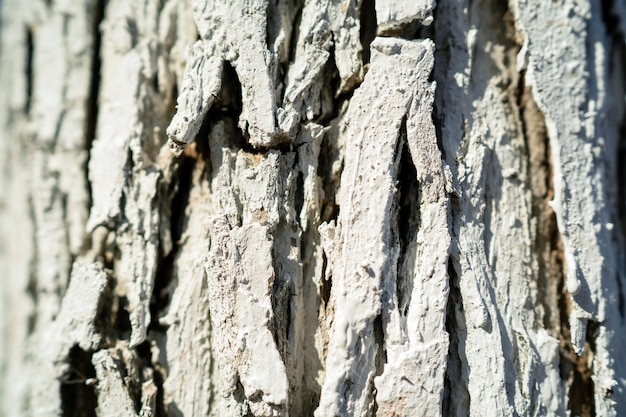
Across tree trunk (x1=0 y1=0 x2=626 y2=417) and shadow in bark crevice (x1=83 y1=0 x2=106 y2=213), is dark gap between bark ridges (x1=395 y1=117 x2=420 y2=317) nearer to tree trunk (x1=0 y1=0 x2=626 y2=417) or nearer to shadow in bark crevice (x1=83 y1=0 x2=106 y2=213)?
tree trunk (x1=0 y1=0 x2=626 y2=417)

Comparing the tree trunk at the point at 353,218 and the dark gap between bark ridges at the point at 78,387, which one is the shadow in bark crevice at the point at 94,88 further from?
the dark gap between bark ridges at the point at 78,387

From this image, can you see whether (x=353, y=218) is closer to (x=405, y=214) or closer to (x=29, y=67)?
(x=405, y=214)

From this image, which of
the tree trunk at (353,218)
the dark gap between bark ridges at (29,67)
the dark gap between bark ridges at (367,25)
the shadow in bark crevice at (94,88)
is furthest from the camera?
the dark gap between bark ridges at (29,67)

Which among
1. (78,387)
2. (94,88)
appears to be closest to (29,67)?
(94,88)

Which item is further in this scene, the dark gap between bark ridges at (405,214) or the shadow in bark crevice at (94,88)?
the shadow in bark crevice at (94,88)

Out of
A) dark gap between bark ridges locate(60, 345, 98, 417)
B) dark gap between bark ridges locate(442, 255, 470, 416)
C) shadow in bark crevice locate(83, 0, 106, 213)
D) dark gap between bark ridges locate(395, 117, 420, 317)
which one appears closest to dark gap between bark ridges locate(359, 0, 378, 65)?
dark gap between bark ridges locate(395, 117, 420, 317)

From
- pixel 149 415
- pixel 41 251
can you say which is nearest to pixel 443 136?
pixel 149 415

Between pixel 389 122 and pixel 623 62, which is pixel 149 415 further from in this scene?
pixel 623 62

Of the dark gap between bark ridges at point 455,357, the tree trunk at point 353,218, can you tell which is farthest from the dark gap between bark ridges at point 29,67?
the dark gap between bark ridges at point 455,357

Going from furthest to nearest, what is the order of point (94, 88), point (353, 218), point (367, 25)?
1. point (94, 88)
2. point (367, 25)
3. point (353, 218)
